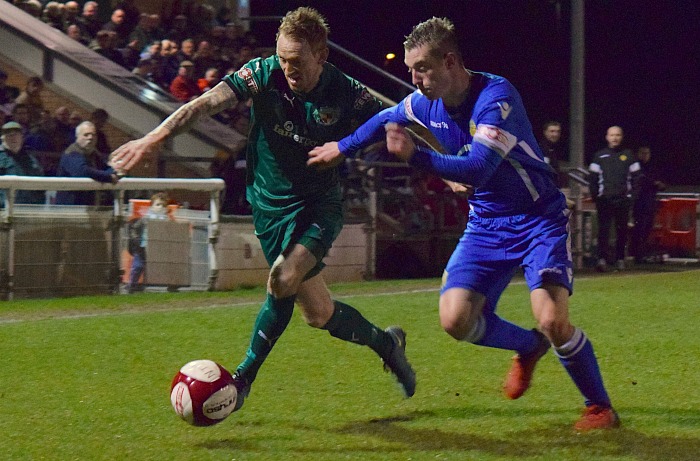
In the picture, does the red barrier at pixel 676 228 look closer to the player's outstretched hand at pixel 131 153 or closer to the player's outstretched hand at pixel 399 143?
the player's outstretched hand at pixel 399 143

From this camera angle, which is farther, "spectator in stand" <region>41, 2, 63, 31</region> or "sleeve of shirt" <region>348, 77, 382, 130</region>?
"spectator in stand" <region>41, 2, 63, 31</region>

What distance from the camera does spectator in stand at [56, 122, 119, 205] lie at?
11906 millimetres

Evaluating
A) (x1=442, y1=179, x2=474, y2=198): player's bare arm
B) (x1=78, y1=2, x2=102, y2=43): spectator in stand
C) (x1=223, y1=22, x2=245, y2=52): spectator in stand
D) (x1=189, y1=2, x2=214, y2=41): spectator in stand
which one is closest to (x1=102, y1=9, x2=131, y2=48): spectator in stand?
(x1=78, y1=2, x2=102, y2=43): spectator in stand

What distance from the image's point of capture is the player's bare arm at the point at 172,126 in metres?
5.18

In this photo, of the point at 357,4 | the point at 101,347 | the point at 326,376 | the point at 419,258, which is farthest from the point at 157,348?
the point at 357,4

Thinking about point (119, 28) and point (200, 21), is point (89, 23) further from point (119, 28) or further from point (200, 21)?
point (200, 21)

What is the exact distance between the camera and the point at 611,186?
16141 mm

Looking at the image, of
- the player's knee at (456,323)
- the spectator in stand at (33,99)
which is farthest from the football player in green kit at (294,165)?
the spectator in stand at (33,99)

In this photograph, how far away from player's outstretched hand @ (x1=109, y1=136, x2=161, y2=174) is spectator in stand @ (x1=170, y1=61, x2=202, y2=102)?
1121 cm

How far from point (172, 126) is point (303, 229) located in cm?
96

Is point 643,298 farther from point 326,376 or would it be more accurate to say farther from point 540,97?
point 540,97

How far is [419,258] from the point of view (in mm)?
15578

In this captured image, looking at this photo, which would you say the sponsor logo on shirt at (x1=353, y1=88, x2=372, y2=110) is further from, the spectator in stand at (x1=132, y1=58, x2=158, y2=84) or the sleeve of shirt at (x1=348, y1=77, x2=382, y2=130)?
the spectator in stand at (x1=132, y1=58, x2=158, y2=84)

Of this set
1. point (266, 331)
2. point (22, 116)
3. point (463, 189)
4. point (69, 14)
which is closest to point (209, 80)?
point (69, 14)
